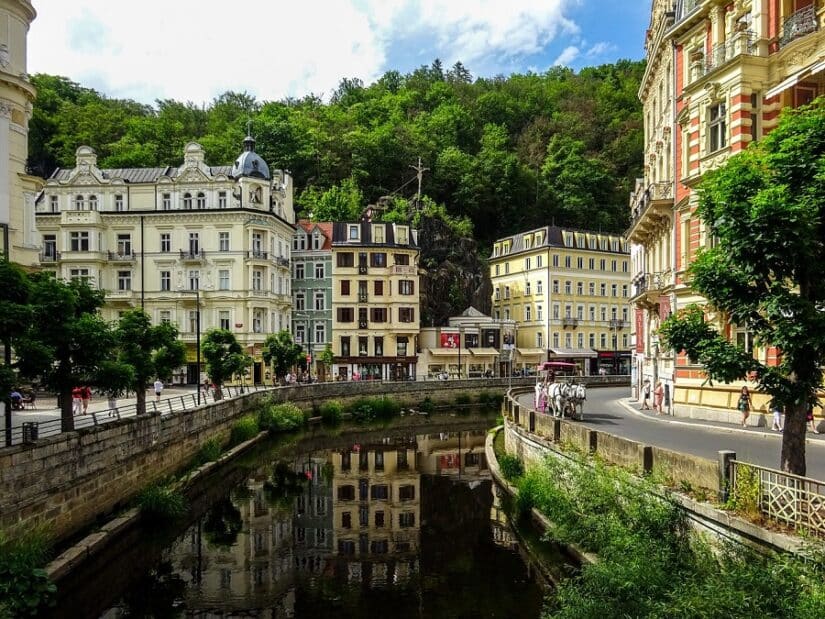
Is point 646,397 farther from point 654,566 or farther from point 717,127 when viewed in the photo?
point 654,566

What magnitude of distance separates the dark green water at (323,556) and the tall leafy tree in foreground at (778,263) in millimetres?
7199

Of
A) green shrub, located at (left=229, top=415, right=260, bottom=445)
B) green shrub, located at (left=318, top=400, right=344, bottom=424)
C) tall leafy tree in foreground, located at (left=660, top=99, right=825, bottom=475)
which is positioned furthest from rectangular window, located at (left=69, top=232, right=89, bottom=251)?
tall leafy tree in foreground, located at (left=660, top=99, right=825, bottom=475)

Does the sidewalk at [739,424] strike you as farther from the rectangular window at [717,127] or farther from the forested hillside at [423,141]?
the forested hillside at [423,141]

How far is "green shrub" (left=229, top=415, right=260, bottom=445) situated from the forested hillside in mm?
42915

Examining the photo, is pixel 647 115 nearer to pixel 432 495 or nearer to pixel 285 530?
pixel 432 495

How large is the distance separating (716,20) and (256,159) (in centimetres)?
3768

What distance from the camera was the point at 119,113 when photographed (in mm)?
80312

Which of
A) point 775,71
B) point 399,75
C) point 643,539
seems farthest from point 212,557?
point 399,75

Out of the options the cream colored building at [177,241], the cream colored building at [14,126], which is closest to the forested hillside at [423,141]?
the cream colored building at [177,241]

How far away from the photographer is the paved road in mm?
17641

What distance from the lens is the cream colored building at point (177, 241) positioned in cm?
5219

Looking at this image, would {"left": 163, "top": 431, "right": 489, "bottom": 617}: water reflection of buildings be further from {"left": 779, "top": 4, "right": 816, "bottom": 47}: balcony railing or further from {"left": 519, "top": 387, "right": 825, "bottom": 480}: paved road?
{"left": 779, "top": 4, "right": 816, "bottom": 47}: balcony railing

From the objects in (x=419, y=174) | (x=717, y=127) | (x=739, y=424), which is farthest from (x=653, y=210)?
(x=419, y=174)

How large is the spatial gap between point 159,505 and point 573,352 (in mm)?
54268
